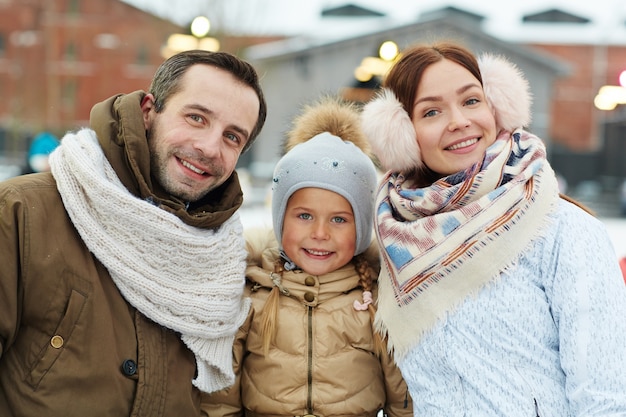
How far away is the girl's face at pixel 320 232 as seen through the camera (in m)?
2.78

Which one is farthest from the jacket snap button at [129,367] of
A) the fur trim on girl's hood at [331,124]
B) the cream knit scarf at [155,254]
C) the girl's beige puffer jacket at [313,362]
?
the fur trim on girl's hood at [331,124]

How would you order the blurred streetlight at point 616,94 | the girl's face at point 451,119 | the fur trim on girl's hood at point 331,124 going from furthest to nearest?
the blurred streetlight at point 616,94
the fur trim on girl's hood at point 331,124
the girl's face at point 451,119

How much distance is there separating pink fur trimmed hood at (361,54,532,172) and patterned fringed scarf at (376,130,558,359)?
9 centimetres

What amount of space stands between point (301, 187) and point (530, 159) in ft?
3.09

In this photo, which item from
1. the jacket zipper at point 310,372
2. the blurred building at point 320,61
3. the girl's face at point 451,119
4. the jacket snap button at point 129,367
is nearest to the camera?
the jacket snap button at point 129,367

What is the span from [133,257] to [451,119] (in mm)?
1175

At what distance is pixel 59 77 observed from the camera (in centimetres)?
3516

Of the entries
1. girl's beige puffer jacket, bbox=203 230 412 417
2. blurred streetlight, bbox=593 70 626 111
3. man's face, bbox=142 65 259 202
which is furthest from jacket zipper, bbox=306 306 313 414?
blurred streetlight, bbox=593 70 626 111

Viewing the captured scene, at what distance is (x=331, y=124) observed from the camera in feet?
9.93

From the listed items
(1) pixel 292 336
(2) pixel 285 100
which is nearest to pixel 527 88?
(1) pixel 292 336

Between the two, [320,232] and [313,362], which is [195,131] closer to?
[320,232]

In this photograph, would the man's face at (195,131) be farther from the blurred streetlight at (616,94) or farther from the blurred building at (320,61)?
the blurred building at (320,61)

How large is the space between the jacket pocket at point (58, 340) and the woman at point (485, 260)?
1056mm

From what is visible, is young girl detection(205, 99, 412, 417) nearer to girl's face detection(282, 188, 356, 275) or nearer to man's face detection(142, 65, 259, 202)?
girl's face detection(282, 188, 356, 275)
